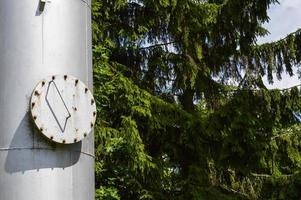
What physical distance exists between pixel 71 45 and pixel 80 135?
0.39 metres

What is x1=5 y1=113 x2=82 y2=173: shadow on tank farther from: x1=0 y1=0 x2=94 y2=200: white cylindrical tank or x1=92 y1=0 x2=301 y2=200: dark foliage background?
x1=92 y1=0 x2=301 y2=200: dark foliage background

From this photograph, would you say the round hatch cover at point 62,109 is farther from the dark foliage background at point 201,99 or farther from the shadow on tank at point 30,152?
the dark foliage background at point 201,99

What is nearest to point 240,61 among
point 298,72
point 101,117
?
point 298,72

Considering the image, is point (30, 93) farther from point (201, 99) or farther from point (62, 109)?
point (201, 99)

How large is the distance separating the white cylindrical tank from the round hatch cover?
0.11 feet

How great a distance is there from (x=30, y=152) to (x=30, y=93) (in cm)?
24

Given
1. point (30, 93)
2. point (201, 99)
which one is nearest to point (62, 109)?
point (30, 93)

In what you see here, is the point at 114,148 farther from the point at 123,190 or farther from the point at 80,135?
the point at 80,135

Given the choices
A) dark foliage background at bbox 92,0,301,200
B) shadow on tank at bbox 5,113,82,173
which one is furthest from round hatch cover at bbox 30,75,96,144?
dark foliage background at bbox 92,0,301,200

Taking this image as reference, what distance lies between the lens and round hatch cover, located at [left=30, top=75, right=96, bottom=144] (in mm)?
2363

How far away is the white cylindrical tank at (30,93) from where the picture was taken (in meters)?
2.32

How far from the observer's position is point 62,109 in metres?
2.41

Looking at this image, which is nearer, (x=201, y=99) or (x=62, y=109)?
(x=62, y=109)

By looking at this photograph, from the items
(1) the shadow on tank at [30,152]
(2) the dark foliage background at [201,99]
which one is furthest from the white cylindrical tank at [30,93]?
(2) the dark foliage background at [201,99]
